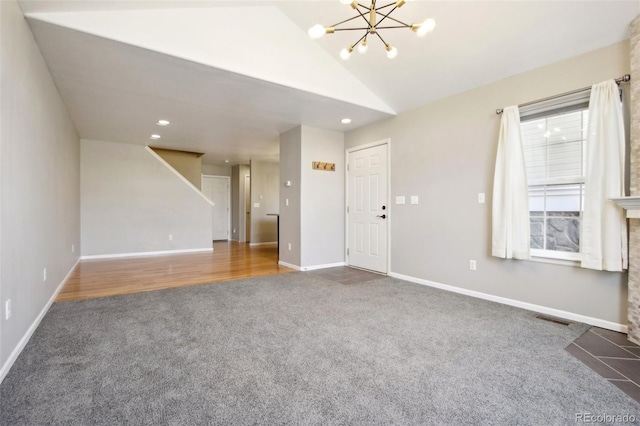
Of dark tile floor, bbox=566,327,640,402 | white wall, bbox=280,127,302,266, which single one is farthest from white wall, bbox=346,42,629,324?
white wall, bbox=280,127,302,266

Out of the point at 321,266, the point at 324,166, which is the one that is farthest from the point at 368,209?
the point at 321,266

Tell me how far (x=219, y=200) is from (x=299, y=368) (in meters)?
8.48

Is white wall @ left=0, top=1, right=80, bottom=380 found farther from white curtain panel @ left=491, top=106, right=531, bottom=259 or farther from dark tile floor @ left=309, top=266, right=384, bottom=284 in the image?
white curtain panel @ left=491, top=106, right=531, bottom=259

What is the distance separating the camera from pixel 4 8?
1.88m

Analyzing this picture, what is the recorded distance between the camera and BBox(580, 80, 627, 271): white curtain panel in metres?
2.53

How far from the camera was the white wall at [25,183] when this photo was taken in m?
1.90

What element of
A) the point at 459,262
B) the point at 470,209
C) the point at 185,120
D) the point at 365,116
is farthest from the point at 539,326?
the point at 185,120

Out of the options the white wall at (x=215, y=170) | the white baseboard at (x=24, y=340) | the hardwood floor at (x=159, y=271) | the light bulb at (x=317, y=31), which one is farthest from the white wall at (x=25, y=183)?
the white wall at (x=215, y=170)

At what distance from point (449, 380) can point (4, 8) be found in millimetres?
3556

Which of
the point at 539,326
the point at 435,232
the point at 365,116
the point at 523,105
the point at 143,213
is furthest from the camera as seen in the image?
the point at 143,213

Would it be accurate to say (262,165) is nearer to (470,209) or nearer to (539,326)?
(470,209)

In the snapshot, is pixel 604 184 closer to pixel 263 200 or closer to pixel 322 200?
pixel 322 200

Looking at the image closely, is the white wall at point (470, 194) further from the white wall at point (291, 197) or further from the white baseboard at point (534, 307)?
the white wall at point (291, 197)

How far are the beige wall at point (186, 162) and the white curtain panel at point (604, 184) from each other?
25.2 feet
